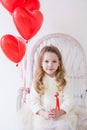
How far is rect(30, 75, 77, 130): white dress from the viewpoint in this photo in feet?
5.38

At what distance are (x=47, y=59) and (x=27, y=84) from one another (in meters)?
0.46

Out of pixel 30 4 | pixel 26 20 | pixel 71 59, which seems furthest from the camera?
pixel 71 59

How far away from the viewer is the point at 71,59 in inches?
82.4

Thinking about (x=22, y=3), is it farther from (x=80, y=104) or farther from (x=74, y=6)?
(x=80, y=104)

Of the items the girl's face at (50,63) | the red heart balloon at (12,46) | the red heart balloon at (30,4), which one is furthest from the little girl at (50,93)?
the red heart balloon at (30,4)

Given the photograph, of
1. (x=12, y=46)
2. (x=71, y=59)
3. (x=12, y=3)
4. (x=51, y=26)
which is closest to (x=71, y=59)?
(x=71, y=59)

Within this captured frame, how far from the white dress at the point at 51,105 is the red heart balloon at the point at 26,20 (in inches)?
12.8

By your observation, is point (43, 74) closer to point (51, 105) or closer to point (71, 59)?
point (51, 105)

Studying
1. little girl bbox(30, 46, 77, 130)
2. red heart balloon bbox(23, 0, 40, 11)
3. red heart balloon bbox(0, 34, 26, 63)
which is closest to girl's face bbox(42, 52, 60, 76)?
little girl bbox(30, 46, 77, 130)

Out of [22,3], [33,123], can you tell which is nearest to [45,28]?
[22,3]

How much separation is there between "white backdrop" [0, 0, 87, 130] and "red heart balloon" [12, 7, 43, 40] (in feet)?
1.28

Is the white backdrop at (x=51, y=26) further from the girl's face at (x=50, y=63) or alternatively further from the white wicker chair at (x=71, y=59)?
the girl's face at (x=50, y=63)

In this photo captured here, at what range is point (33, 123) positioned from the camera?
1707mm

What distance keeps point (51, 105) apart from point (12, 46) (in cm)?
46
